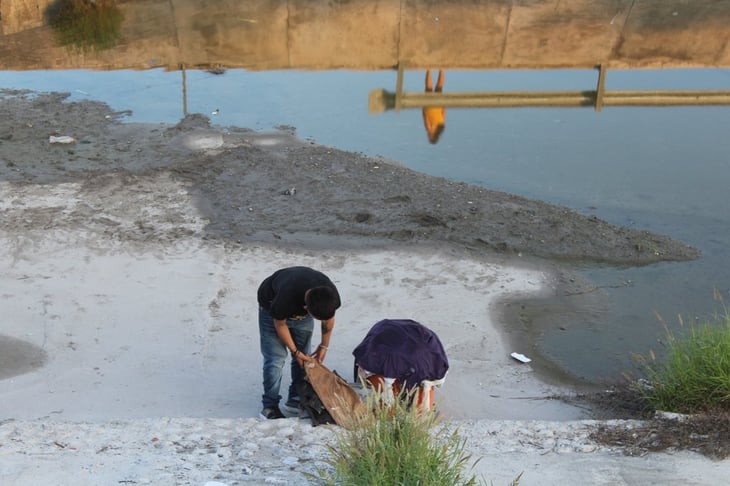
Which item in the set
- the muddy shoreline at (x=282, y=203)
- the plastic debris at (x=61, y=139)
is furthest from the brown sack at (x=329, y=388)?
the plastic debris at (x=61, y=139)

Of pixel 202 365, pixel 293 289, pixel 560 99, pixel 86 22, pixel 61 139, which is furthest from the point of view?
pixel 86 22

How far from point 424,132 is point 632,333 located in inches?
220

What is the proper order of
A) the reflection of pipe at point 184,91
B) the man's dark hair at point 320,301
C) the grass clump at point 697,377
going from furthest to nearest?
the reflection of pipe at point 184,91
the grass clump at point 697,377
the man's dark hair at point 320,301

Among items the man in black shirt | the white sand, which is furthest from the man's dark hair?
the white sand

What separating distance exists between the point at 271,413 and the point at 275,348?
20.0 inches

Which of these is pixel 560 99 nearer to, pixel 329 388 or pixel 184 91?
pixel 184 91

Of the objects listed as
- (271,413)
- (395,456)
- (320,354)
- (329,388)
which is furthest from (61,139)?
(395,456)

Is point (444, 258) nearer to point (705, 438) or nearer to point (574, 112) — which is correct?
point (705, 438)

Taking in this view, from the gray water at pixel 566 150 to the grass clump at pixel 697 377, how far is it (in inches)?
46.6

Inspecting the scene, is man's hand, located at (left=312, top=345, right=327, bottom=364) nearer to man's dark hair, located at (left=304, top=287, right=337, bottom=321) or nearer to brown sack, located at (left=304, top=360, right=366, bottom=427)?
A: brown sack, located at (left=304, top=360, right=366, bottom=427)

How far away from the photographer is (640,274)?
9.35 m

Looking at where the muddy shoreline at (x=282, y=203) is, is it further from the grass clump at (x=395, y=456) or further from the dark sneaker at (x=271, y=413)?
the grass clump at (x=395, y=456)

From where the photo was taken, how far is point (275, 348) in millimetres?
6441

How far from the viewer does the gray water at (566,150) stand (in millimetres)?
8602
